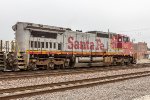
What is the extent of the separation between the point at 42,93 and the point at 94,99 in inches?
75.4

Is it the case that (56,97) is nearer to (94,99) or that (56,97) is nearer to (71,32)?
(94,99)

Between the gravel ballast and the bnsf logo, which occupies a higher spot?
the bnsf logo

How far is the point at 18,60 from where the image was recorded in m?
19.0

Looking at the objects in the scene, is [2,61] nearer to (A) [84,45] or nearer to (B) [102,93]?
(A) [84,45]

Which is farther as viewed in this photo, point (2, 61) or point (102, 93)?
point (2, 61)

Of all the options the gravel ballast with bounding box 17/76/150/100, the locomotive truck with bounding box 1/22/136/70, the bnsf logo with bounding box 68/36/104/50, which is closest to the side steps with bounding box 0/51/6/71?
the locomotive truck with bounding box 1/22/136/70

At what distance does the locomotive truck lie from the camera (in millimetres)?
20250

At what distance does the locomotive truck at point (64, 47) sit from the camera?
66.4 feet

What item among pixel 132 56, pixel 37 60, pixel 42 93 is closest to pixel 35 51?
pixel 37 60

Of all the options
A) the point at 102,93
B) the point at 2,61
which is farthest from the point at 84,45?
the point at 102,93

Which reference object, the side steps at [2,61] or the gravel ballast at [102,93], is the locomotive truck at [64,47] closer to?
the side steps at [2,61]

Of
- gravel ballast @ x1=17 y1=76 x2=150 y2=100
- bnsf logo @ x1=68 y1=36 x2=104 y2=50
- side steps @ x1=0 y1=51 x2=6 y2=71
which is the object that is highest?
bnsf logo @ x1=68 y1=36 x2=104 y2=50

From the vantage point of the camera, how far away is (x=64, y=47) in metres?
23.1

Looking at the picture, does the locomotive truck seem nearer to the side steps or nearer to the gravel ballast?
the side steps
